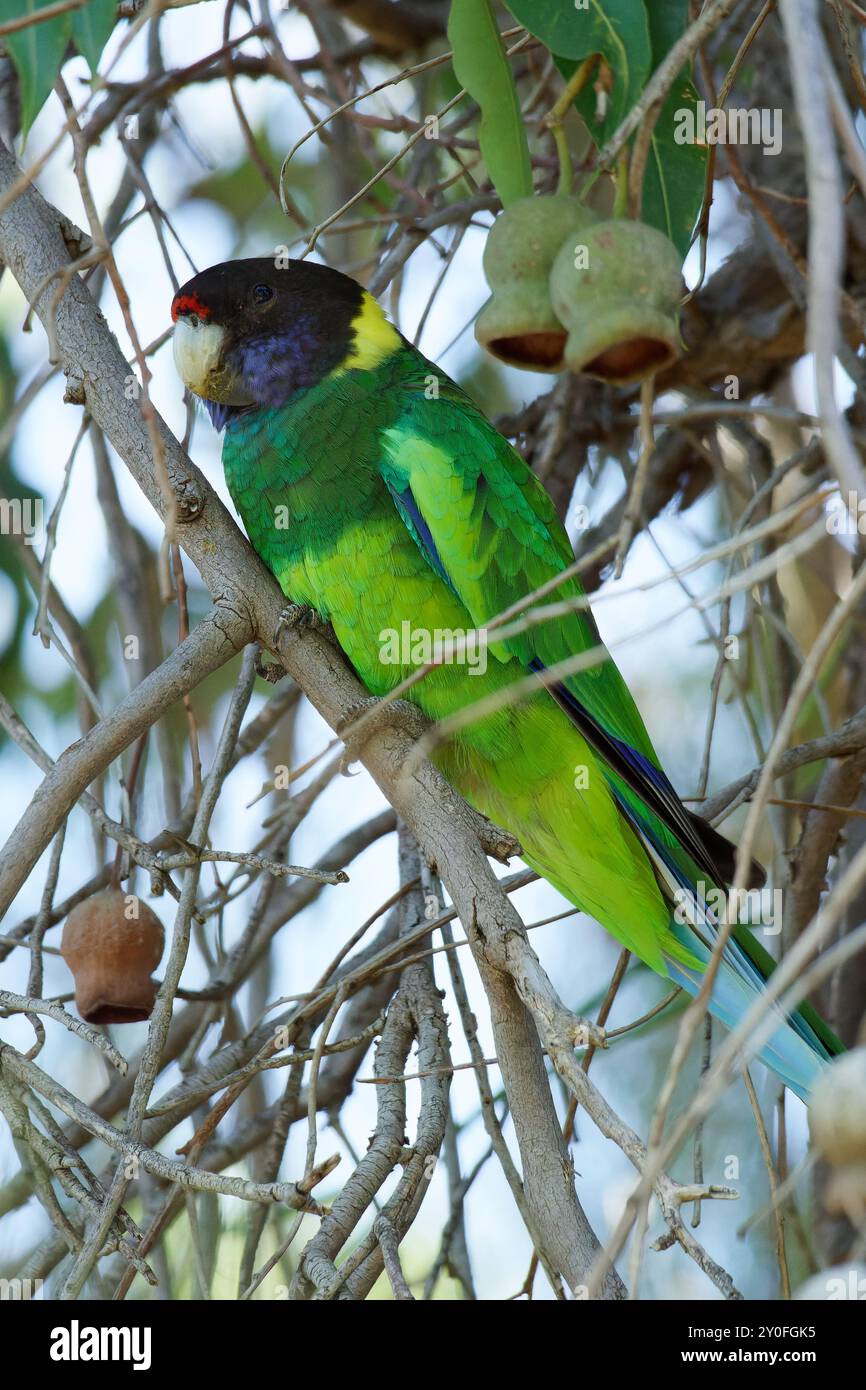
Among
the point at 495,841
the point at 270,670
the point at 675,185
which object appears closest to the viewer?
the point at 675,185

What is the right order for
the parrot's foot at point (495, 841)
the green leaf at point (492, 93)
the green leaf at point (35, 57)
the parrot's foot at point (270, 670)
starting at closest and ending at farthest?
the green leaf at point (35, 57) → the green leaf at point (492, 93) → the parrot's foot at point (495, 841) → the parrot's foot at point (270, 670)

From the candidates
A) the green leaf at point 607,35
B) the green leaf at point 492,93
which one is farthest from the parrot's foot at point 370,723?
the green leaf at point 607,35

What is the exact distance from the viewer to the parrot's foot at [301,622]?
2.00 m

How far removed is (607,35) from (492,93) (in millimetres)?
148

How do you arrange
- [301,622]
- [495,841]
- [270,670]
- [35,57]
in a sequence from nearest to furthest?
1. [35,57]
2. [495,841]
3. [301,622]
4. [270,670]

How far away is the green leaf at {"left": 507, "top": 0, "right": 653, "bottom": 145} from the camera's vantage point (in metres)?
1.53

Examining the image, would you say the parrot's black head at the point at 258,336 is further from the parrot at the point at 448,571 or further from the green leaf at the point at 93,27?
the green leaf at the point at 93,27

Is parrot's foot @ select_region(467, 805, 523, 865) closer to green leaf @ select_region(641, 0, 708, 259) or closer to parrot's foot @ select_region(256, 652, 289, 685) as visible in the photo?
parrot's foot @ select_region(256, 652, 289, 685)

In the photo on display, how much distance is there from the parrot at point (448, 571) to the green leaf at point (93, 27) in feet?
3.02

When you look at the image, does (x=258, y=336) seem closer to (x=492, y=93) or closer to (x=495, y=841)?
(x=492, y=93)

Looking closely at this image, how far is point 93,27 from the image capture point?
159 cm

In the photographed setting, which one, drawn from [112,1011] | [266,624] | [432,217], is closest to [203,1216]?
[112,1011]

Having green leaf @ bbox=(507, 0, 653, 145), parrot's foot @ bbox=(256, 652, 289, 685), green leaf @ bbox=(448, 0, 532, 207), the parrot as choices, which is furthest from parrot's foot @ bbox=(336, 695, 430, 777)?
green leaf @ bbox=(507, 0, 653, 145)

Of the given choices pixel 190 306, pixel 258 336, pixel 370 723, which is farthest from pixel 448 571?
pixel 190 306
